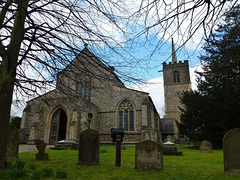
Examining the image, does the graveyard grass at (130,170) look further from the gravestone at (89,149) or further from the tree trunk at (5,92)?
the tree trunk at (5,92)

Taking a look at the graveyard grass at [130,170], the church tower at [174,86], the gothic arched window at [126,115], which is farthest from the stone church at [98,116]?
the church tower at [174,86]

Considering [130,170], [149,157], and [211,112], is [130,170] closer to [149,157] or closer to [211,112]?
[149,157]

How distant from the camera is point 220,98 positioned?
1461 centimetres

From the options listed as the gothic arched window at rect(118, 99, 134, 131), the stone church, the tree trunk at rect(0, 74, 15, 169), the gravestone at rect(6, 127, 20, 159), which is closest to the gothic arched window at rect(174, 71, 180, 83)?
the stone church

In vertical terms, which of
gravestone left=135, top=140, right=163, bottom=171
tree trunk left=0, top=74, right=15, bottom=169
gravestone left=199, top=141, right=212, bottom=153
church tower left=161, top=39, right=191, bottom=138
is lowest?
gravestone left=199, top=141, right=212, bottom=153

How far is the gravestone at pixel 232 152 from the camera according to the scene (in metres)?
4.47

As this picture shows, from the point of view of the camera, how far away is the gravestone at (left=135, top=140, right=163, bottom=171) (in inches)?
196

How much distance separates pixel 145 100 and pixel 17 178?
15.7 meters

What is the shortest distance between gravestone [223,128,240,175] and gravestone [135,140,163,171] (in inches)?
65.5

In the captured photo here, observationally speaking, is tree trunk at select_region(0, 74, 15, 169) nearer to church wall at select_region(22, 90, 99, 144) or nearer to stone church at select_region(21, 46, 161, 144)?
church wall at select_region(22, 90, 99, 144)

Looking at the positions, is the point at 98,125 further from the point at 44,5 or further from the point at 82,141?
the point at 44,5

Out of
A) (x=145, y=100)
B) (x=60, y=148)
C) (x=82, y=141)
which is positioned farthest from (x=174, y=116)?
(x=82, y=141)

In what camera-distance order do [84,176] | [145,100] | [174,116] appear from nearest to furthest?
[84,176] < [145,100] < [174,116]

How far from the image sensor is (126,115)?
1917 centimetres
